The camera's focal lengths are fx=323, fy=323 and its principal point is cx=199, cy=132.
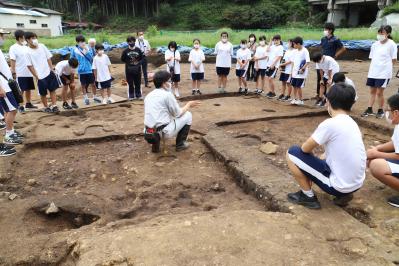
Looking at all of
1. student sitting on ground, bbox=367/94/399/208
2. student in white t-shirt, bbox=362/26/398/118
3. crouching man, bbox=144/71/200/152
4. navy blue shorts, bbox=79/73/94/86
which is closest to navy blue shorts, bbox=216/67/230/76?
navy blue shorts, bbox=79/73/94/86

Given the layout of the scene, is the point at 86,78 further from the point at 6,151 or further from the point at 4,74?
the point at 6,151

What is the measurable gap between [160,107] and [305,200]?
100.0 inches

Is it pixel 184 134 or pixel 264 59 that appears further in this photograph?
pixel 264 59

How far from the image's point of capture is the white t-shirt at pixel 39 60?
22.3ft

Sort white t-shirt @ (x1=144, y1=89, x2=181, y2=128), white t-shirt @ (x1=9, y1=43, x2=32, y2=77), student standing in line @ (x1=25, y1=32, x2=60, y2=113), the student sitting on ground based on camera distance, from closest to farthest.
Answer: the student sitting on ground → white t-shirt @ (x1=144, y1=89, x2=181, y2=128) → student standing in line @ (x1=25, y1=32, x2=60, y2=113) → white t-shirt @ (x1=9, y1=43, x2=32, y2=77)

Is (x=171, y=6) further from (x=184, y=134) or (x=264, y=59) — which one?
(x=184, y=134)

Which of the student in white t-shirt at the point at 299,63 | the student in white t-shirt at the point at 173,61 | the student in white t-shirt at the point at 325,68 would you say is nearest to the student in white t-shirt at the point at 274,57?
the student in white t-shirt at the point at 299,63

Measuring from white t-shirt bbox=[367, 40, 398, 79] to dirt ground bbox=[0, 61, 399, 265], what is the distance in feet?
2.96

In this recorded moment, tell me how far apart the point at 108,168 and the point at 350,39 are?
15706mm

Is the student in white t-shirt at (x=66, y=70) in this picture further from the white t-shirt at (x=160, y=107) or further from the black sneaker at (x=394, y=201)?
the black sneaker at (x=394, y=201)

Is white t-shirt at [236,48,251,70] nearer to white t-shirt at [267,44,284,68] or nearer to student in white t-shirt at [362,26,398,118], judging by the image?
white t-shirt at [267,44,284,68]

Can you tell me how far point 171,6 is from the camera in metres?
44.8

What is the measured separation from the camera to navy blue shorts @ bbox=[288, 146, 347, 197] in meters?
2.97

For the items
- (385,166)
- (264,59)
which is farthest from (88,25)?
(385,166)
